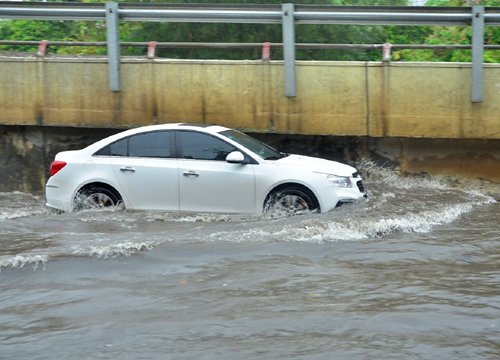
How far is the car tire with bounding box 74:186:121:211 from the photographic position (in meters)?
10.4

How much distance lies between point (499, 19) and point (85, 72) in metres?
6.67

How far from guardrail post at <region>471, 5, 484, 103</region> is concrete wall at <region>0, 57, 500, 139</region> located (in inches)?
5.0

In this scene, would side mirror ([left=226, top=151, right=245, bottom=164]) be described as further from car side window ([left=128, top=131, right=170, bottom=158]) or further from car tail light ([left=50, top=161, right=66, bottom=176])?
car tail light ([left=50, top=161, right=66, bottom=176])

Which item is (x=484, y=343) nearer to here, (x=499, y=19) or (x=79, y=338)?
(x=79, y=338)

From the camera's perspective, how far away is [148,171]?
1026cm

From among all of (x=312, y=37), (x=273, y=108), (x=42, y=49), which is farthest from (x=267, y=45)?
(x=42, y=49)

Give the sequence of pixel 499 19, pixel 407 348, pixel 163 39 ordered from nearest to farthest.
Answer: pixel 407 348, pixel 499 19, pixel 163 39

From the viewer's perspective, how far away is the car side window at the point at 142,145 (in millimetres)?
10398

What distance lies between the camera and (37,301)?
685 cm

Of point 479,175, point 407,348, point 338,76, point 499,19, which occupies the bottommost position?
point 407,348

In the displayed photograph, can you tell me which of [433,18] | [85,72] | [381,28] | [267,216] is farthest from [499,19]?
[85,72]

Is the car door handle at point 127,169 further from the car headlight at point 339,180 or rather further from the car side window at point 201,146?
the car headlight at point 339,180

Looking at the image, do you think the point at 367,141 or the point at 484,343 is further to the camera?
the point at 367,141

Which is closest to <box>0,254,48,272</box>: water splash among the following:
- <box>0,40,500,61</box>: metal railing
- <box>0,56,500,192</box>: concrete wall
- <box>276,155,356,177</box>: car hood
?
<box>276,155,356,177</box>: car hood
